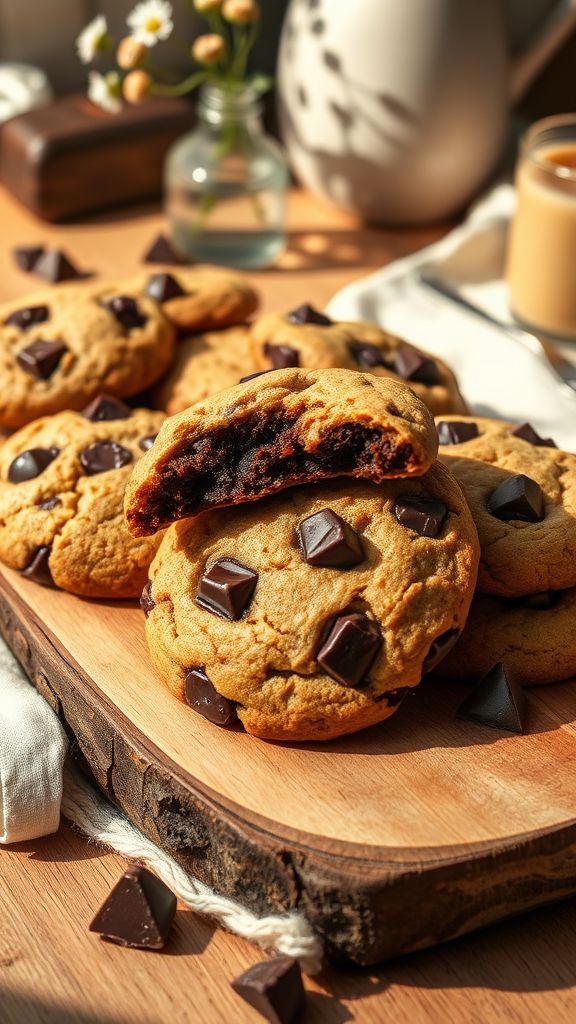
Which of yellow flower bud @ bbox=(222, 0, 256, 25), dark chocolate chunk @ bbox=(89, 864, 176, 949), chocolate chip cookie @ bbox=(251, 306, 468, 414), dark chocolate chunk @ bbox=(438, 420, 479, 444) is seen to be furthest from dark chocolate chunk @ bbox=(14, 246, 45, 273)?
dark chocolate chunk @ bbox=(89, 864, 176, 949)

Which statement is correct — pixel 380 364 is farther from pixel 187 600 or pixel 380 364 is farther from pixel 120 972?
pixel 120 972

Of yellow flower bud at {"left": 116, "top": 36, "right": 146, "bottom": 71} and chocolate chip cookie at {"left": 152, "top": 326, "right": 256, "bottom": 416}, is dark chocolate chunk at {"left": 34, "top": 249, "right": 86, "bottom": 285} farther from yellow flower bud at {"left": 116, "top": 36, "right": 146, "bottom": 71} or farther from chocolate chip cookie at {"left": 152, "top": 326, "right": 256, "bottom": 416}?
chocolate chip cookie at {"left": 152, "top": 326, "right": 256, "bottom": 416}

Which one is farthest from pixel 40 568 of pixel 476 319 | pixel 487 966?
pixel 476 319

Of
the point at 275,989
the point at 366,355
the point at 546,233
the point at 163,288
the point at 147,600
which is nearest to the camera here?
the point at 275,989

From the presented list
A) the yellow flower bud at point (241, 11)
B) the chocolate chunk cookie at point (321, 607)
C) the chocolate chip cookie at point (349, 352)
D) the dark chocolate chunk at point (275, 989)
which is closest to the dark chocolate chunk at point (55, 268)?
the yellow flower bud at point (241, 11)

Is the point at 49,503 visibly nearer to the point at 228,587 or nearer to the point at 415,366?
the point at 228,587

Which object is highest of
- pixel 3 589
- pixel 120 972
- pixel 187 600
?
pixel 187 600

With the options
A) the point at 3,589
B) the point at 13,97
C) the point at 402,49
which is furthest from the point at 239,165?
the point at 3,589
